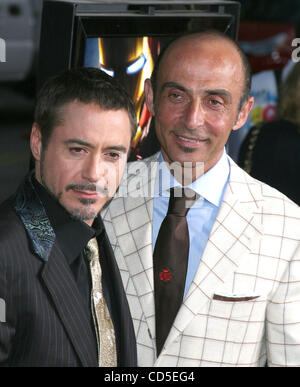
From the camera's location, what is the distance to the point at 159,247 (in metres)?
2.55

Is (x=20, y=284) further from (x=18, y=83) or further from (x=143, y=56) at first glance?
(x=18, y=83)

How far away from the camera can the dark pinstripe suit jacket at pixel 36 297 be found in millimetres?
1945

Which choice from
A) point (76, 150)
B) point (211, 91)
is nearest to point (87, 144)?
point (76, 150)

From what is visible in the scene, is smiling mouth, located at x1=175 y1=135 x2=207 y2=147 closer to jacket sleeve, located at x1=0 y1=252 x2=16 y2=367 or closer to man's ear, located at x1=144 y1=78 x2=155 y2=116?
man's ear, located at x1=144 y1=78 x2=155 y2=116

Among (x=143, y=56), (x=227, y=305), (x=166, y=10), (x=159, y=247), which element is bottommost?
(x=227, y=305)

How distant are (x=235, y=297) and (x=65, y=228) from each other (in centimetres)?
71

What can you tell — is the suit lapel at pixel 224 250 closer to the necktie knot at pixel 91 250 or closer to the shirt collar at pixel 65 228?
the necktie knot at pixel 91 250

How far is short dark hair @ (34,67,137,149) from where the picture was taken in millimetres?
2184

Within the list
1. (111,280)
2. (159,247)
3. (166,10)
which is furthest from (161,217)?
(166,10)

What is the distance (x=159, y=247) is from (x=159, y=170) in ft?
1.10

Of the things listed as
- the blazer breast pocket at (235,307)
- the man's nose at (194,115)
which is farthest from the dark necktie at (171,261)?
the man's nose at (194,115)

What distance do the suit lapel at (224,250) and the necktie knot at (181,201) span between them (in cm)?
12

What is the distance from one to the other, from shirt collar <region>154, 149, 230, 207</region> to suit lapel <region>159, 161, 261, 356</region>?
4 centimetres

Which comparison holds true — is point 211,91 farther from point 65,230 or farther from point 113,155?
point 65,230
